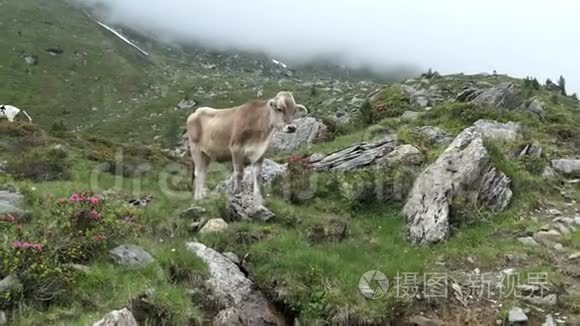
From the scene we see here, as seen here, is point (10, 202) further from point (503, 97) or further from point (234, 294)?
point (503, 97)

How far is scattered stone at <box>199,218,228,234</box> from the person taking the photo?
1364 centimetres

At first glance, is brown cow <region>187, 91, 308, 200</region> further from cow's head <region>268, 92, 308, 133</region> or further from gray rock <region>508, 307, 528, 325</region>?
gray rock <region>508, 307, 528, 325</region>

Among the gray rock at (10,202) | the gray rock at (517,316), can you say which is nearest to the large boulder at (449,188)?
the gray rock at (517,316)

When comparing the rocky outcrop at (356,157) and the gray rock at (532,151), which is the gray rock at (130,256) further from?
the gray rock at (532,151)

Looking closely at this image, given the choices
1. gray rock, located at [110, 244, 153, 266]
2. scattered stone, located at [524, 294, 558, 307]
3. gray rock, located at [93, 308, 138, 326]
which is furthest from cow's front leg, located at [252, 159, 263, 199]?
scattered stone, located at [524, 294, 558, 307]

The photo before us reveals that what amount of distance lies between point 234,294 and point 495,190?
8664mm

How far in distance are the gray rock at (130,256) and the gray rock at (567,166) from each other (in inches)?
593

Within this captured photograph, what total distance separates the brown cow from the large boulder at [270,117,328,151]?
1245cm

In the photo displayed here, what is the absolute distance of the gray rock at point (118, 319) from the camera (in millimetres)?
8808

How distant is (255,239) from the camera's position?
45.2 ft

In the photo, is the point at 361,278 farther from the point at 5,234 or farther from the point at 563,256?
the point at 5,234

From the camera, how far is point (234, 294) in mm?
11602

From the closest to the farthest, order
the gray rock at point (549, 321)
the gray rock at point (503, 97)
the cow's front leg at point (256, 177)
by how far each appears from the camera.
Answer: the gray rock at point (549, 321)
the cow's front leg at point (256, 177)
the gray rock at point (503, 97)

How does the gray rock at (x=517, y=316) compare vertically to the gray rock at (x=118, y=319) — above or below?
below
